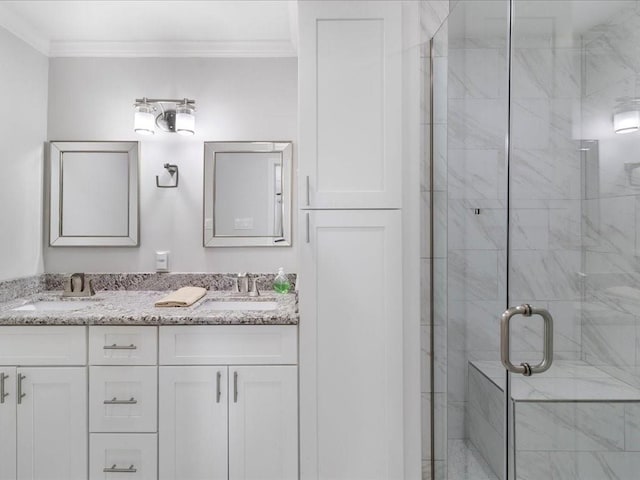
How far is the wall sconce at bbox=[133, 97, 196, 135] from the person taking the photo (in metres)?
2.29

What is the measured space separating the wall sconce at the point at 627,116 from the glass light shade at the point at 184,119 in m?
2.06

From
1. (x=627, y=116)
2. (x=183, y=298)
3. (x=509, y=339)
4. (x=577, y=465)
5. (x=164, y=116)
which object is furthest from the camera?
(x=164, y=116)

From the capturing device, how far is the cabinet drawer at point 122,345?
175 centimetres

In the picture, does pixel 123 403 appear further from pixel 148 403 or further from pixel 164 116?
pixel 164 116

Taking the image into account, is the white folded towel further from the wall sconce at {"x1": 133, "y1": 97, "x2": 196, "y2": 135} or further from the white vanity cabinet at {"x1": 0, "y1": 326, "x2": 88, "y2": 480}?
the wall sconce at {"x1": 133, "y1": 97, "x2": 196, "y2": 135}

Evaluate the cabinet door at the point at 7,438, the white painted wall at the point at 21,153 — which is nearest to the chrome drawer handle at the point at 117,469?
the cabinet door at the point at 7,438

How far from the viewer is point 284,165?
2.39 m

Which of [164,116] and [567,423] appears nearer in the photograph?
[567,423]

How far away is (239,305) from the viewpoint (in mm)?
2098

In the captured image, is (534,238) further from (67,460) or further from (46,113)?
(46,113)

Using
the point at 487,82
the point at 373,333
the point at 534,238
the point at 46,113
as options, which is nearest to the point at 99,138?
the point at 46,113

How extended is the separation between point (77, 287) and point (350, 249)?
5.26 feet

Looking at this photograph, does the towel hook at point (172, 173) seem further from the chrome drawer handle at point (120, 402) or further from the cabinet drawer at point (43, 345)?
the chrome drawer handle at point (120, 402)

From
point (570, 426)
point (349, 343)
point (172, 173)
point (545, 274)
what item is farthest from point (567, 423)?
point (172, 173)
